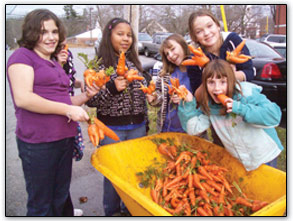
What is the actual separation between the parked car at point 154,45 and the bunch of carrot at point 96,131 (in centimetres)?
1380

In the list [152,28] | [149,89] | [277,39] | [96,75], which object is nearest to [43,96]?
[96,75]

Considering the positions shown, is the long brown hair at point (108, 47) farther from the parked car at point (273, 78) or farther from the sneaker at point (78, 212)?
the parked car at point (273, 78)

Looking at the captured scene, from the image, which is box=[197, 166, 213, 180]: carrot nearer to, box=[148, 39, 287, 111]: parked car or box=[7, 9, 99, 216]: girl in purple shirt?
box=[7, 9, 99, 216]: girl in purple shirt

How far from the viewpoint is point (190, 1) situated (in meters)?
3.31

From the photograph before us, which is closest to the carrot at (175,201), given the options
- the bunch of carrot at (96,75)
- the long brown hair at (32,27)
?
the bunch of carrot at (96,75)

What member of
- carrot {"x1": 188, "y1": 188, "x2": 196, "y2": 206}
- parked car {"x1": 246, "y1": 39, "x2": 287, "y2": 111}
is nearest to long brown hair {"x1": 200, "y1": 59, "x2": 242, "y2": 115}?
carrot {"x1": 188, "y1": 188, "x2": 196, "y2": 206}

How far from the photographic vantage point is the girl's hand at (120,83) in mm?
2236

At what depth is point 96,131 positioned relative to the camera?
6.94ft

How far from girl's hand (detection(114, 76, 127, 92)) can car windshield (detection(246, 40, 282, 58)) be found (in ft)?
14.3

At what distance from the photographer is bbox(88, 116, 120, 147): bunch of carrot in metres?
2.09

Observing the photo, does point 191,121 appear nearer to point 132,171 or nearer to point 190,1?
point 132,171

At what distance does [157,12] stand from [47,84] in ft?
72.6

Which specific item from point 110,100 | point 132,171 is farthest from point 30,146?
point 132,171

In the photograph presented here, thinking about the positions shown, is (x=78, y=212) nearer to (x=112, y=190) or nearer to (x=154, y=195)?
(x=112, y=190)
